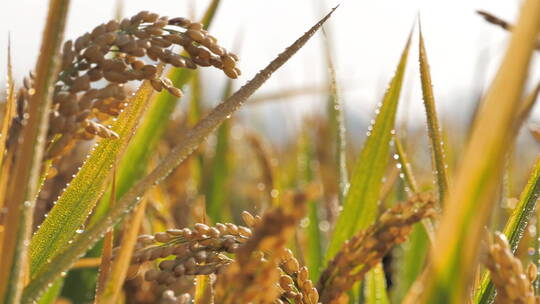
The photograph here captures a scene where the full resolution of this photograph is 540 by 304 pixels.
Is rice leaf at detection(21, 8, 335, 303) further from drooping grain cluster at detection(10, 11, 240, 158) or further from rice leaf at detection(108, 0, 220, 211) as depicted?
rice leaf at detection(108, 0, 220, 211)

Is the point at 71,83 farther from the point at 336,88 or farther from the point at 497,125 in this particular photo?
the point at 336,88

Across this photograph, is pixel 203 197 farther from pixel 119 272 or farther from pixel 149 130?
pixel 149 130

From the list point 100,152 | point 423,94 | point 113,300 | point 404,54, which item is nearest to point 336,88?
point 404,54

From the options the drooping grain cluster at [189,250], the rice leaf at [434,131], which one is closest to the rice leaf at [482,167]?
the drooping grain cluster at [189,250]

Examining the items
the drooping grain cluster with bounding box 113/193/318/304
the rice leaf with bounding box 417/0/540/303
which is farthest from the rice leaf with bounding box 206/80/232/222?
the rice leaf with bounding box 417/0/540/303

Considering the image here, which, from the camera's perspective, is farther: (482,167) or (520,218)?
(520,218)

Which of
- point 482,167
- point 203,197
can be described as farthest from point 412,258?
point 482,167

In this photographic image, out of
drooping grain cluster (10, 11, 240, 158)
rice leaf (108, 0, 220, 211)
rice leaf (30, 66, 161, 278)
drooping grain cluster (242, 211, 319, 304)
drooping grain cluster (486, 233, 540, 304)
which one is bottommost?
drooping grain cluster (486, 233, 540, 304)
